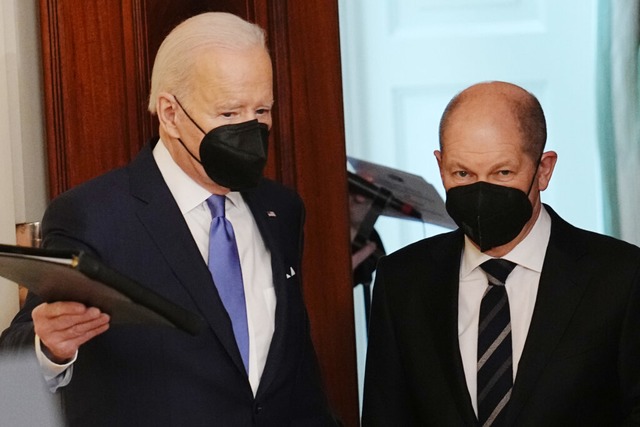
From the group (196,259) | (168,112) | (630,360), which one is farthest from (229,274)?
(630,360)

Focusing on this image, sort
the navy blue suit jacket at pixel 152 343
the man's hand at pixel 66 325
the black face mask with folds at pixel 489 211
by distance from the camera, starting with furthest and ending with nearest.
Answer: the black face mask with folds at pixel 489 211 → the navy blue suit jacket at pixel 152 343 → the man's hand at pixel 66 325

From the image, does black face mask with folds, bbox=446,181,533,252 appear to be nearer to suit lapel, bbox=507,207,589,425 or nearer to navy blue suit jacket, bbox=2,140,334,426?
suit lapel, bbox=507,207,589,425

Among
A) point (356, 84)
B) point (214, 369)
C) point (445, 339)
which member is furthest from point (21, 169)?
point (356, 84)

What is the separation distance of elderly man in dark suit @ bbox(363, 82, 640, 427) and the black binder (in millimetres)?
871

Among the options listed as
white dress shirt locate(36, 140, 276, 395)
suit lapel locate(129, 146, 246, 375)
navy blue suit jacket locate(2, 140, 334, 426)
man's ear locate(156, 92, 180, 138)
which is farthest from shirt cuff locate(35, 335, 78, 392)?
man's ear locate(156, 92, 180, 138)

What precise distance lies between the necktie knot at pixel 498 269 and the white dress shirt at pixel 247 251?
510 millimetres

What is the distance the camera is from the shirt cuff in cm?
223

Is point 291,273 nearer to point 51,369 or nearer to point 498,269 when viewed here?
point 498,269

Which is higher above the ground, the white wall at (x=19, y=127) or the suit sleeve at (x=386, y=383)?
the white wall at (x=19, y=127)

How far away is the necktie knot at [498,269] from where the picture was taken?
2717 millimetres

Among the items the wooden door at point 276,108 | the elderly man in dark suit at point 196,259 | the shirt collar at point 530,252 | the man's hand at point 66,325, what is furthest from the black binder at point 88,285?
the wooden door at point 276,108

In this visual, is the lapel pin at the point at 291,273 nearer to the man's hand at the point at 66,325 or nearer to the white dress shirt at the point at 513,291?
the white dress shirt at the point at 513,291

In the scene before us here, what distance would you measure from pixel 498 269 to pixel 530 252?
0.09 meters

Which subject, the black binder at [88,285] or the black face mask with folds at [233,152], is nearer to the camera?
the black binder at [88,285]
